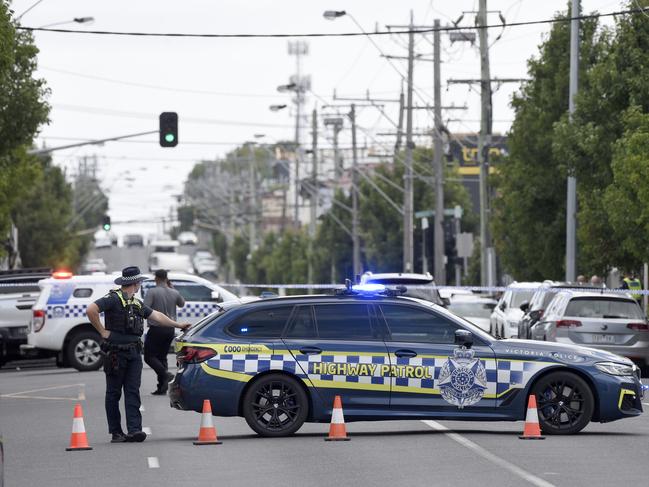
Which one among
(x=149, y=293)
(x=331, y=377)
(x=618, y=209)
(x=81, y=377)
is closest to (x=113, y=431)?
(x=331, y=377)

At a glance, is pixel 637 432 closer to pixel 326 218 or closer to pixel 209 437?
pixel 209 437

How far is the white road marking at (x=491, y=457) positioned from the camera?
13.2 meters

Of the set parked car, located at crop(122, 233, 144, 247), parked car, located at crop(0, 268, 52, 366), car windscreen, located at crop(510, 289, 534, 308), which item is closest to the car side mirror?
parked car, located at crop(0, 268, 52, 366)

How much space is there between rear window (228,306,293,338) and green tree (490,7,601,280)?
24.8 m

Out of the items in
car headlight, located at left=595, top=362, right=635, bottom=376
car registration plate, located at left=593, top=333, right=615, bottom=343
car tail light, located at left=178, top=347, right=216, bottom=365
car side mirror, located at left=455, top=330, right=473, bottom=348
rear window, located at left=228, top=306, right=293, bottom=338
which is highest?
rear window, located at left=228, top=306, right=293, bottom=338

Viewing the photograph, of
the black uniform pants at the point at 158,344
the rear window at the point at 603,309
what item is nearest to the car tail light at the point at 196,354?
the black uniform pants at the point at 158,344

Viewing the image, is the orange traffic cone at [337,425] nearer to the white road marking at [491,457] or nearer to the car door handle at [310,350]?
the car door handle at [310,350]

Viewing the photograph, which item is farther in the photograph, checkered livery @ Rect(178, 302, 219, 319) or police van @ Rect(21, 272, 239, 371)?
checkered livery @ Rect(178, 302, 219, 319)

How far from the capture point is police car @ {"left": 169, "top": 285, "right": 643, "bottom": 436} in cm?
1680

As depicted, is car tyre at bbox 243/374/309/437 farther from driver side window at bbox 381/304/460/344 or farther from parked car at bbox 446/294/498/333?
parked car at bbox 446/294/498/333

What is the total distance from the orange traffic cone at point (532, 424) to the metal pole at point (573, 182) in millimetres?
21437

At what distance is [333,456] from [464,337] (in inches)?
85.8

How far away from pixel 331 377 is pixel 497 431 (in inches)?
76.6

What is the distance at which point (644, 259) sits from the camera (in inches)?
1344
